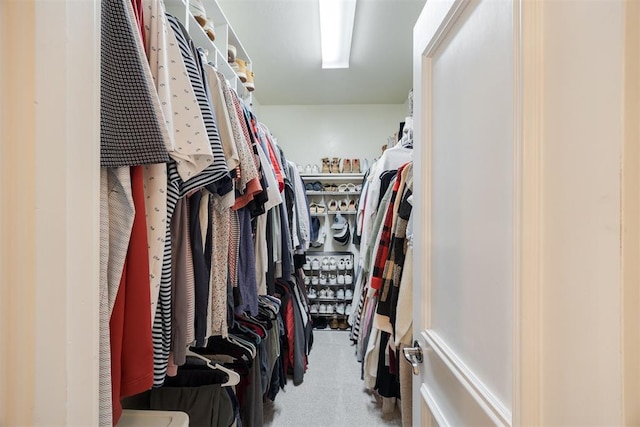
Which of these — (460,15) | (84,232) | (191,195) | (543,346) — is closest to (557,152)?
(543,346)

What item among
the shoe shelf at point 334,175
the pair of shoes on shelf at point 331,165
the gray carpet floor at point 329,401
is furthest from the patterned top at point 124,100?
the pair of shoes on shelf at point 331,165

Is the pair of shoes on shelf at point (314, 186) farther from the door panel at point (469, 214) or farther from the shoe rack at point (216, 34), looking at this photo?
the door panel at point (469, 214)

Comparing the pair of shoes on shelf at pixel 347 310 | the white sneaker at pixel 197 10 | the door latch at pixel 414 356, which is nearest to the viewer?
the door latch at pixel 414 356

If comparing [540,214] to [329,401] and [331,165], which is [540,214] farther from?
[331,165]

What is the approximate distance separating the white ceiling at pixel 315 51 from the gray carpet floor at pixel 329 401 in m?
2.36

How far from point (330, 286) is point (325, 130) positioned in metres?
1.71

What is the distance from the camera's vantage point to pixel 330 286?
3.37 meters

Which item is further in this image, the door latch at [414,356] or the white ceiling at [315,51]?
the white ceiling at [315,51]

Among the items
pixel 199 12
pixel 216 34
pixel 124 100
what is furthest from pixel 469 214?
pixel 216 34

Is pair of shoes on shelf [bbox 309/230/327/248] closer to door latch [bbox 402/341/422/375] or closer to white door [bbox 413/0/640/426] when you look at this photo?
door latch [bbox 402/341/422/375]

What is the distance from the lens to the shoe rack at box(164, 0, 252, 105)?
121cm

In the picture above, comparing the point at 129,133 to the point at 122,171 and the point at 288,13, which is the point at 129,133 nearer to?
the point at 122,171

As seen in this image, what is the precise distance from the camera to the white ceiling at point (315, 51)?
1825 mm

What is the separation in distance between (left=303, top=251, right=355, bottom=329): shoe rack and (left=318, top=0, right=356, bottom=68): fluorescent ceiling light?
1862 millimetres
